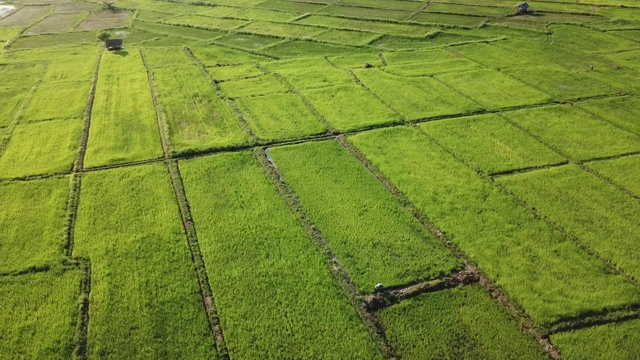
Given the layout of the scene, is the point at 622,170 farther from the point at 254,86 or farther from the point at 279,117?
the point at 254,86

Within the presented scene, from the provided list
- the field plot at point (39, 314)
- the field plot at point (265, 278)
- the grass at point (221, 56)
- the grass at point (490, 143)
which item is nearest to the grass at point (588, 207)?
the grass at point (490, 143)

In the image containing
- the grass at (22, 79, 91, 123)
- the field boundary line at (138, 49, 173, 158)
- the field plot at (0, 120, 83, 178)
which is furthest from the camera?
the grass at (22, 79, 91, 123)

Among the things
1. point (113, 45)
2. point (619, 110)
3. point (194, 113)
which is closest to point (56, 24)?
point (113, 45)

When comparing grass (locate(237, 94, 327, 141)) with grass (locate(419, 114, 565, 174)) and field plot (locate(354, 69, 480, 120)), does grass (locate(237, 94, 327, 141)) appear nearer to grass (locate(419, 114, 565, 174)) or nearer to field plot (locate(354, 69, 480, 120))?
field plot (locate(354, 69, 480, 120))

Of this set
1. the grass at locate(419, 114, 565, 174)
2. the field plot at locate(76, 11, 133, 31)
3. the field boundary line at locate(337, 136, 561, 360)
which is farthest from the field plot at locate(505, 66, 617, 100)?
the field plot at locate(76, 11, 133, 31)

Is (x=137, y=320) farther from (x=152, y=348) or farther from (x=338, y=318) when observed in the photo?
(x=338, y=318)
